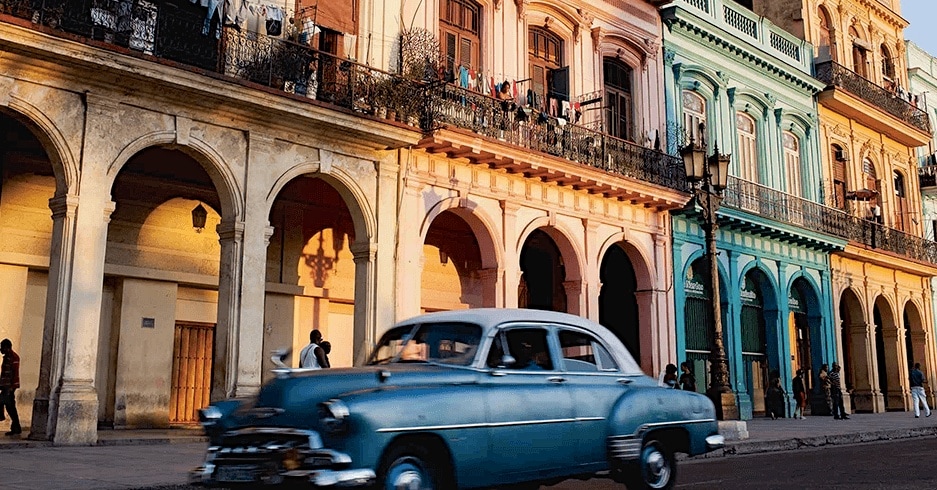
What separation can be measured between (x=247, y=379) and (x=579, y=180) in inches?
311

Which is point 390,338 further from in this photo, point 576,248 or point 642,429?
point 576,248

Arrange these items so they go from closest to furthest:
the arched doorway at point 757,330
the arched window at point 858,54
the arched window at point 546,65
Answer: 1. the arched window at point 546,65
2. the arched doorway at point 757,330
3. the arched window at point 858,54

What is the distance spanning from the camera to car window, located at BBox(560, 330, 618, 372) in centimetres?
707

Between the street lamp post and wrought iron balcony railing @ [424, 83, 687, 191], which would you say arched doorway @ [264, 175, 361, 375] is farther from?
→ the street lamp post

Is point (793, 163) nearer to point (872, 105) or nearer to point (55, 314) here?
point (872, 105)

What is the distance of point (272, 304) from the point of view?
15961mm

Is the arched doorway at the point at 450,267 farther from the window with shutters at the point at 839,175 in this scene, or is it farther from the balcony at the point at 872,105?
the balcony at the point at 872,105

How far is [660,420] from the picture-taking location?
7.36 metres

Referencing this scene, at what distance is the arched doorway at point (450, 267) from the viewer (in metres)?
18.4

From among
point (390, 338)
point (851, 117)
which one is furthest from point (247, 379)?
point (851, 117)

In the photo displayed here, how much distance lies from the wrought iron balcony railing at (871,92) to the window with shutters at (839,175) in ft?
5.90

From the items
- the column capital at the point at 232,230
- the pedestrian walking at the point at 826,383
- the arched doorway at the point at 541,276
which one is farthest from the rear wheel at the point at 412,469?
the pedestrian walking at the point at 826,383

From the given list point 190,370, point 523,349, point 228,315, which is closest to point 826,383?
point 190,370

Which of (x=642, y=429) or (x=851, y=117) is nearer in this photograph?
(x=642, y=429)
